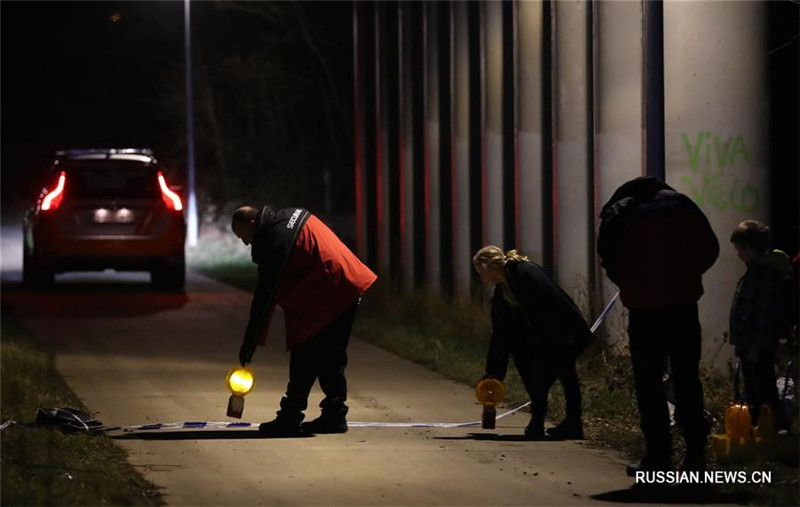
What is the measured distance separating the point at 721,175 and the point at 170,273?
12.6 metres

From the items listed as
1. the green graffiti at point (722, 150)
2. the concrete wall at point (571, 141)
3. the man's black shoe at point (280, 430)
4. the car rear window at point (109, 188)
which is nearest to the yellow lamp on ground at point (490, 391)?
the man's black shoe at point (280, 430)

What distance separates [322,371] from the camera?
37.8 ft

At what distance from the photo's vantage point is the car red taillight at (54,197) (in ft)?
78.4

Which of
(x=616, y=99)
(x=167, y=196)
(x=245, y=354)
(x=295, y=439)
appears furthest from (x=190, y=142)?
(x=245, y=354)

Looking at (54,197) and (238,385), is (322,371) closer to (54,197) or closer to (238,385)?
(238,385)

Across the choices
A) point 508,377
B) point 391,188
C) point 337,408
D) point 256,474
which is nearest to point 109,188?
point 391,188

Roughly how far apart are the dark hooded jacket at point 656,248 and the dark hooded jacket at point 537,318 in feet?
5.06

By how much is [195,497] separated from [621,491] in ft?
7.21

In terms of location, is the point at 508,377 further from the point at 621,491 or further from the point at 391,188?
the point at 391,188

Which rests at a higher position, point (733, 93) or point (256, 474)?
point (733, 93)

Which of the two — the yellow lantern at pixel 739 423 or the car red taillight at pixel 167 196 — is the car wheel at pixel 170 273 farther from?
the yellow lantern at pixel 739 423

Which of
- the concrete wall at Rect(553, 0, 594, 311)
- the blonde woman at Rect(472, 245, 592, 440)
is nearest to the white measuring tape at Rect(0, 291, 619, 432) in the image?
the blonde woman at Rect(472, 245, 592, 440)

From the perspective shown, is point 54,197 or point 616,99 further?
point 54,197

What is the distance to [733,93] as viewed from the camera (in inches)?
553
